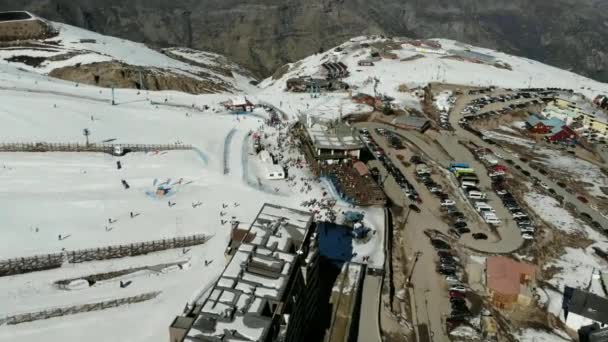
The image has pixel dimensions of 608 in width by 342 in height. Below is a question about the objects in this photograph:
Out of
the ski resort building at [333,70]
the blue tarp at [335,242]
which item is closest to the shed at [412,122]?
the ski resort building at [333,70]

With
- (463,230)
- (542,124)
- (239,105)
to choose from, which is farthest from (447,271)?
(542,124)

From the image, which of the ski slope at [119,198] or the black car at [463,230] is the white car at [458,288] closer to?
the ski slope at [119,198]

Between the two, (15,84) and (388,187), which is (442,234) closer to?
(388,187)

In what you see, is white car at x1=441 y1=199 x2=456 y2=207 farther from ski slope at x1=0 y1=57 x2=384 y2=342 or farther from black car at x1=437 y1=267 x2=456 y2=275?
black car at x1=437 y1=267 x2=456 y2=275

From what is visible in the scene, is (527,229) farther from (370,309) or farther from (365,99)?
(365,99)

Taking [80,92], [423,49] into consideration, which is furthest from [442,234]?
[423,49]

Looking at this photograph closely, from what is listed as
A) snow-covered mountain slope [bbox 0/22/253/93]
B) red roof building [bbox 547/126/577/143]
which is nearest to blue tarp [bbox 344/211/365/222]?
red roof building [bbox 547/126/577/143]
